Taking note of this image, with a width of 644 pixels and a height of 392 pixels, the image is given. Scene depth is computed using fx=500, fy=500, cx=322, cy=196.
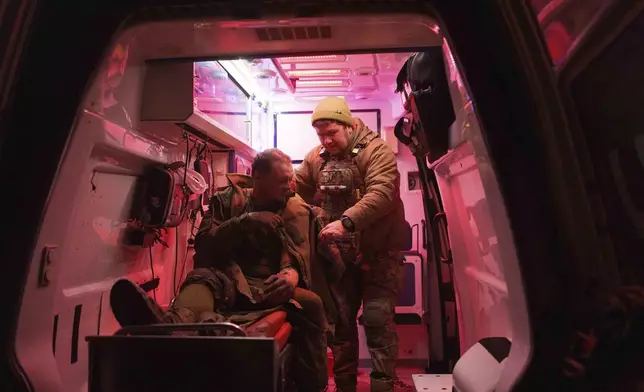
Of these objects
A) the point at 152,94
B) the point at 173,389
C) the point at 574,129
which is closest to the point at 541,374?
the point at 574,129

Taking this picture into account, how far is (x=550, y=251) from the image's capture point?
101cm

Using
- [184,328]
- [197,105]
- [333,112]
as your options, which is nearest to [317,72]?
[333,112]

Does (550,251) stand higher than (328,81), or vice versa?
(328,81)

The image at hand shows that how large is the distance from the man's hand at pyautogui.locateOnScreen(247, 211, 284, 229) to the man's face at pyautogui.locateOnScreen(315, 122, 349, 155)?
0.96m

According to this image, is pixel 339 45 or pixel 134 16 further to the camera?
pixel 339 45

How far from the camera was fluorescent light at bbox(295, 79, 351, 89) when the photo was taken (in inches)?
177

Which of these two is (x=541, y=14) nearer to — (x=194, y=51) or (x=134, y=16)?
(x=134, y=16)

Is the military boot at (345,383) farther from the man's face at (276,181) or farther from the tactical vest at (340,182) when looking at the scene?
the man's face at (276,181)

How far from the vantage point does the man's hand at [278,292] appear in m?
2.47

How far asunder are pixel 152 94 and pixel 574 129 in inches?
78.8

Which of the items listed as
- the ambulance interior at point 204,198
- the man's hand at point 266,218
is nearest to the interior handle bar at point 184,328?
the ambulance interior at point 204,198

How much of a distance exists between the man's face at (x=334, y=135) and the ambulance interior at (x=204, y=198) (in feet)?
1.49

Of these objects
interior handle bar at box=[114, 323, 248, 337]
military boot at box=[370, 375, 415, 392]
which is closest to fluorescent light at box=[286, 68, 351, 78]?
military boot at box=[370, 375, 415, 392]

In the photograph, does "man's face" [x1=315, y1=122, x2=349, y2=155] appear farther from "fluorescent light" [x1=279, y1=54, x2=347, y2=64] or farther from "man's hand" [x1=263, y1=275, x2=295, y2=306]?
"man's hand" [x1=263, y1=275, x2=295, y2=306]
